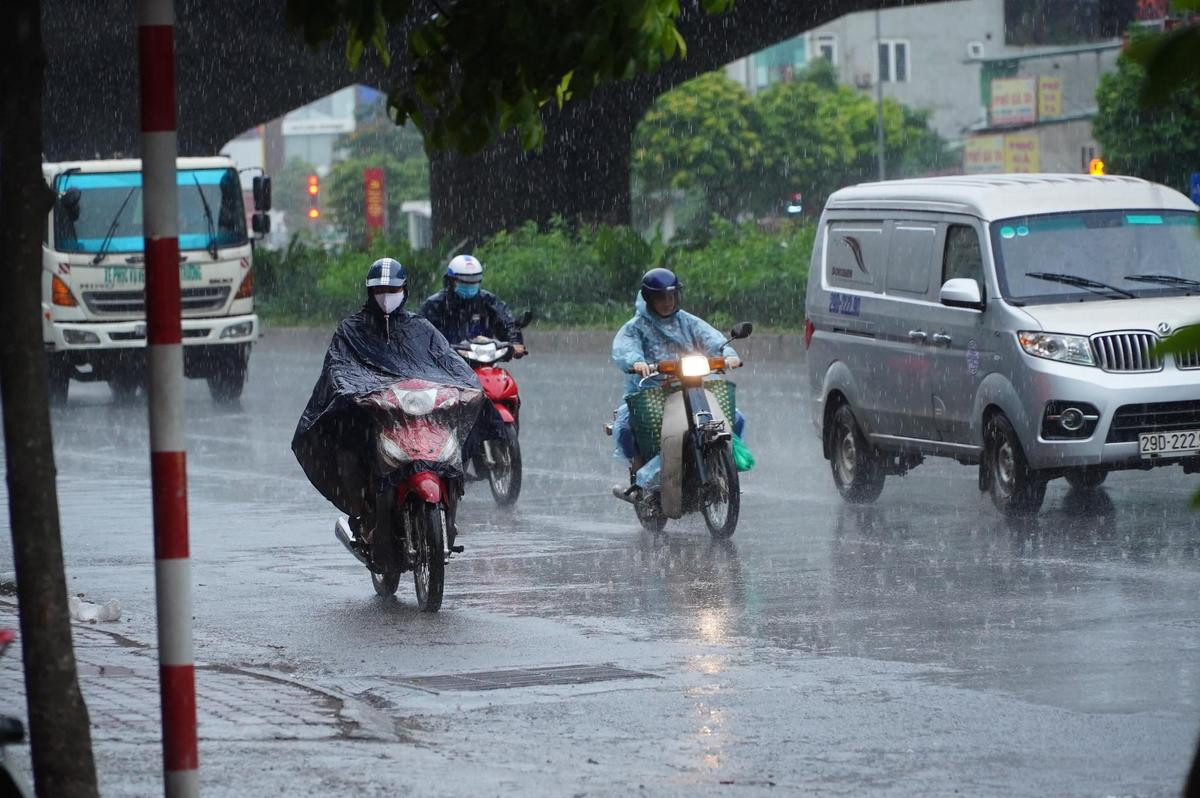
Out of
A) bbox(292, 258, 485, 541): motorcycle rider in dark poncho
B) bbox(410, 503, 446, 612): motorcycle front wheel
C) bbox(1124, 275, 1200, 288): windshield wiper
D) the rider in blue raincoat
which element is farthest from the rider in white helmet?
bbox(410, 503, 446, 612): motorcycle front wheel

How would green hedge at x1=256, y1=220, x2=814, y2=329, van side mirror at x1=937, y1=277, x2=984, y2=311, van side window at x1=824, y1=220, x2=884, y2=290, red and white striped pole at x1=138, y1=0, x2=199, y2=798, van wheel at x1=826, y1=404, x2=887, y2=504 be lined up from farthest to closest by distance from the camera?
1. green hedge at x1=256, y1=220, x2=814, y2=329
2. van side window at x1=824, y1=220, x2=884, y2=290
3. van wheel at x1=826, y1=404, x2=887, y2=504
4. van side mirror at x1=937, y1=277, x2=984, y2=311
5. red and white striped pole at x1=138, y1=0, x2=199, y2=798

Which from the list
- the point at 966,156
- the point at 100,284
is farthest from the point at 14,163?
the point at 966,156

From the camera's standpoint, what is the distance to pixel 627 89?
1758 inches

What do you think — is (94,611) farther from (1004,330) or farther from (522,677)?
(1004,330)

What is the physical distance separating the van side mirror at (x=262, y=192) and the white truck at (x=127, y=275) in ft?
6.37

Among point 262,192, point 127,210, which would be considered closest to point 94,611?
point 127,210

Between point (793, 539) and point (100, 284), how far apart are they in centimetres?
1517

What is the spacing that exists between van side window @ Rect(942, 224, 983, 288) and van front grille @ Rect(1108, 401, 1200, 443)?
124 centimetres

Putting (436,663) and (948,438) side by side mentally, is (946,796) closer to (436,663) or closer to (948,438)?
(436,663)

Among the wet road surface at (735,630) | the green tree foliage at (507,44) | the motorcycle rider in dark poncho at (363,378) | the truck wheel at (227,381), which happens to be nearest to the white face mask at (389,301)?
the motorcycle rider in dark poncho at (363,378)

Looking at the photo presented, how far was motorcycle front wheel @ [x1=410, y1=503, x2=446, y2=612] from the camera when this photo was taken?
10.1 m

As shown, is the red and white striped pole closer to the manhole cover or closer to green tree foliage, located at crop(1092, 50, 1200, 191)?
green tree foliage, located at crop(1092, 50, 1200, 191)

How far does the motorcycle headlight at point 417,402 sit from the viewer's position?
406 inches

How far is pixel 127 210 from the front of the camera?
2628 centimetres
